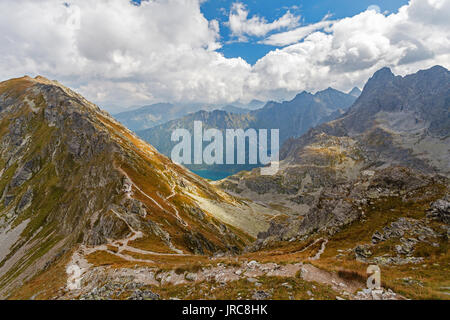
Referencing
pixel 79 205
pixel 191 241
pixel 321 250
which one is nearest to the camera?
pixel 321 250

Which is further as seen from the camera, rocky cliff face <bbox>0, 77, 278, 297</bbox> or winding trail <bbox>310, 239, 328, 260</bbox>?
rocky cliff face <bbox>0, 77, 278, 297</bbox>

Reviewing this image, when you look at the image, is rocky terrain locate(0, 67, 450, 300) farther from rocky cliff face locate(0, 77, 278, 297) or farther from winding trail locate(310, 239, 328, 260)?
rocky cliff face locate(0, 77, 278, 297)

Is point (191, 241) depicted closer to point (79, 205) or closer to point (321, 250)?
point (321, 250)

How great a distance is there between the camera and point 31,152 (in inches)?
6270

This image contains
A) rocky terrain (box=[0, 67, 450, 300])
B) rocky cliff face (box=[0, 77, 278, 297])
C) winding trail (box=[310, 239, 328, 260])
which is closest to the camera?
rocky terrain (box=[0, 67, 450, 300])

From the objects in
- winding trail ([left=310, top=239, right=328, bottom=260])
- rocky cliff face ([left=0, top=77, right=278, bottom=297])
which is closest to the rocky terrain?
winding trail ([left=310, top=239, right=328, bottom=260])

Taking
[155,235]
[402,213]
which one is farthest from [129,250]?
[402,213]

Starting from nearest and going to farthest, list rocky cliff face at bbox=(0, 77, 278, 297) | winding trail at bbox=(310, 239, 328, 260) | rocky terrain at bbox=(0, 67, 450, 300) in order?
rocky terrain at bbox=(0, 67, 450, 300) → winding trail at bbox=(310, 239, 328, 260) → rocky cliff face at bbox=(0, 77, 278, 297)

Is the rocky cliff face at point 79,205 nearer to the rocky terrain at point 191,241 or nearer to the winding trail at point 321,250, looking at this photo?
the rocky terrain at point 191,241

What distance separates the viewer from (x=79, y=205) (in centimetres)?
10188

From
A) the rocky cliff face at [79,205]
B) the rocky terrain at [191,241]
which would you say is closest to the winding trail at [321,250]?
the rocky terrain at [191,241]

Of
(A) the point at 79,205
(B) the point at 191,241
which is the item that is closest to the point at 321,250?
(B) the point at 191,241

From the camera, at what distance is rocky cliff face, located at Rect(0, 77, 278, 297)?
67.6m

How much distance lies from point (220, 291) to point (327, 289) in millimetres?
8250
